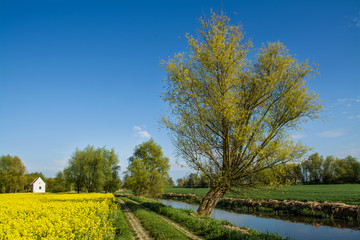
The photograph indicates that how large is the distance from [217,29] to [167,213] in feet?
Result: 42.6

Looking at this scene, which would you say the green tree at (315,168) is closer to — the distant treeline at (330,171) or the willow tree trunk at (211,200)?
the distant treeline at (330,171)

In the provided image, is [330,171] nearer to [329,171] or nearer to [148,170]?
[329,171]

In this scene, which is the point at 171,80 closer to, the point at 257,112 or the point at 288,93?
the point at 257,112

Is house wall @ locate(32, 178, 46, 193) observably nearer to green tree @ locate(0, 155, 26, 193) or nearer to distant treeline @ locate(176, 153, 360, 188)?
green tree @ locate(0, 155, 26, 193)

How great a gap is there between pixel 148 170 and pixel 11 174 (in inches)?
1946

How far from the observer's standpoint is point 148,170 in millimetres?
43875

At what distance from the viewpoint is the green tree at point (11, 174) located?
61125 millimetres

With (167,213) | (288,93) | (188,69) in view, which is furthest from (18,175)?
(288,93)

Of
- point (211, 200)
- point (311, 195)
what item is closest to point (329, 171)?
point (311, 195)

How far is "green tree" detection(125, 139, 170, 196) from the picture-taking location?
41.8 metres

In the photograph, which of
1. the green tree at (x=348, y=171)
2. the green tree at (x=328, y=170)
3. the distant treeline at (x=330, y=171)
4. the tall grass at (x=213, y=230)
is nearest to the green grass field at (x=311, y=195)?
the tall grass at (x=213, y=230)

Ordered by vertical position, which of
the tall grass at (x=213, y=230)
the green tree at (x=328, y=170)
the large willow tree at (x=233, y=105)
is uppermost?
the large willow tree at (x=233, y=105)

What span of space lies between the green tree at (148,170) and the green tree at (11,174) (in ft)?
137

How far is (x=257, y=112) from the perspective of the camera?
12.3 metres
